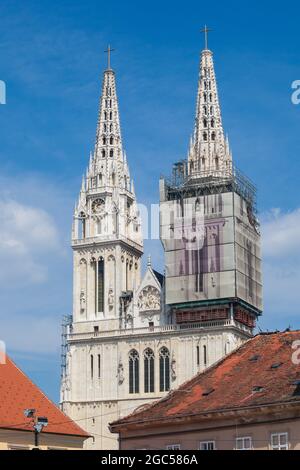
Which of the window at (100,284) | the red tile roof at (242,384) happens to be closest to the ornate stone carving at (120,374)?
the window at (100,284)

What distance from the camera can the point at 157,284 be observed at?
10731 cm

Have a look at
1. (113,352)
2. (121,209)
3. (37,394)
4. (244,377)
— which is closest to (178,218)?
(121,209)

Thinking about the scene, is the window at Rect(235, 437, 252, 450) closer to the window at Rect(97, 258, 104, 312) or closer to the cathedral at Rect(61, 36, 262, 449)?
the cathedral at Rect(61, 36, 262, 449)

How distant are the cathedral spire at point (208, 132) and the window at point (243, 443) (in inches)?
2538

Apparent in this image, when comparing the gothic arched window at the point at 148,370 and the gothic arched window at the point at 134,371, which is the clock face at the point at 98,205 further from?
the gothic arched window at the point at 148,370

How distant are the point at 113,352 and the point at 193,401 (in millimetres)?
54022

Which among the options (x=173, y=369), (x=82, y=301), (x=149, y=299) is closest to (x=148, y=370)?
(x=173, y=369)

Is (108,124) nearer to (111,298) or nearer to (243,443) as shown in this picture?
(111,298)

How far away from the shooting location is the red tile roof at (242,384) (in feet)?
160

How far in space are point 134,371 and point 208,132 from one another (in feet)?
84.5

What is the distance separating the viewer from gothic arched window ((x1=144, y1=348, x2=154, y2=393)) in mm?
102750

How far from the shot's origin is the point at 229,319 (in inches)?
4003

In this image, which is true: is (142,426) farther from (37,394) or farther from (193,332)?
(193,332)

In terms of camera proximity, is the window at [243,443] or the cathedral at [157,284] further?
the cathedral at [157,284]
